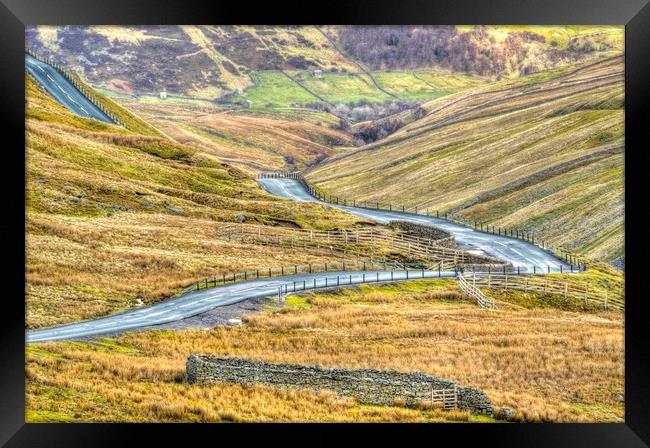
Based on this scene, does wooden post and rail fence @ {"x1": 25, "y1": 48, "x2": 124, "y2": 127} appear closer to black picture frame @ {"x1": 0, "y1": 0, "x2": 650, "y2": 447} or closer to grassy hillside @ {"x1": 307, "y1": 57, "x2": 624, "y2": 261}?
grassy hillside @ {"x1": 307, "y1": 57, "x2": 624, "y2": 261}

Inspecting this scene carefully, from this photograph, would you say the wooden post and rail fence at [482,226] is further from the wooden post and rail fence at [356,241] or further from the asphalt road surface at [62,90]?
the asphalt road surface at [62,90]

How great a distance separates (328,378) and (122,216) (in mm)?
50342

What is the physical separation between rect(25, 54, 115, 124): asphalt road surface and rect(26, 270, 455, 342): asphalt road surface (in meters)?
78.2

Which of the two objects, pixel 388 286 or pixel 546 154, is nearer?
pixel 388 286

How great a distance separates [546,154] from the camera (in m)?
127

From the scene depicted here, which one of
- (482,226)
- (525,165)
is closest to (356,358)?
(482,226)

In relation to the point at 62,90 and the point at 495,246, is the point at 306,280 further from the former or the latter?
the point at 62,90

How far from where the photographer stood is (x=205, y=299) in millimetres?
49688

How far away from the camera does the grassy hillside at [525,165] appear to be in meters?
92.8

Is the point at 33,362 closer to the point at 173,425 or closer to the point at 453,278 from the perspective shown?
the point at 173,425
